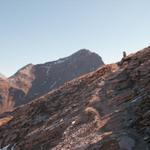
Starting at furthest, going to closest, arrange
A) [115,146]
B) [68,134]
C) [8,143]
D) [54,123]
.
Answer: [8,143] < [54,123] < [68,134] < [115,146]

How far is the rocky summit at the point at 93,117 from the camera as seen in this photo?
29.3m

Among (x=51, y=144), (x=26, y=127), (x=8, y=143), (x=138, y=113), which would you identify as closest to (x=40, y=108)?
(x=26, y=127)

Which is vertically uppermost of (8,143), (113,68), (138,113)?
(113,68)

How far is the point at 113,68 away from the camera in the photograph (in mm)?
60031

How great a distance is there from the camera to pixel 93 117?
125 ft

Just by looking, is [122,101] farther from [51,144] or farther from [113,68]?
[113,68]

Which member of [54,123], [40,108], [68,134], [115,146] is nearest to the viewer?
[115,146]

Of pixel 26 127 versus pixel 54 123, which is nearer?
pixel 54 123

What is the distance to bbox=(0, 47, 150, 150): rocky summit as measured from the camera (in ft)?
96.1

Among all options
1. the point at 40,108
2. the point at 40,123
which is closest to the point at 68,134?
Answer: the point at 40,123

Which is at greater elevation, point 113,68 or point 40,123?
point 113,68

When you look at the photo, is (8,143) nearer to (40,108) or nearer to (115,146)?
(40,108)

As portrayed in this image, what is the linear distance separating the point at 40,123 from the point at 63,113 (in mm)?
5265

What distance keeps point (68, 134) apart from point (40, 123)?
14.5 m
